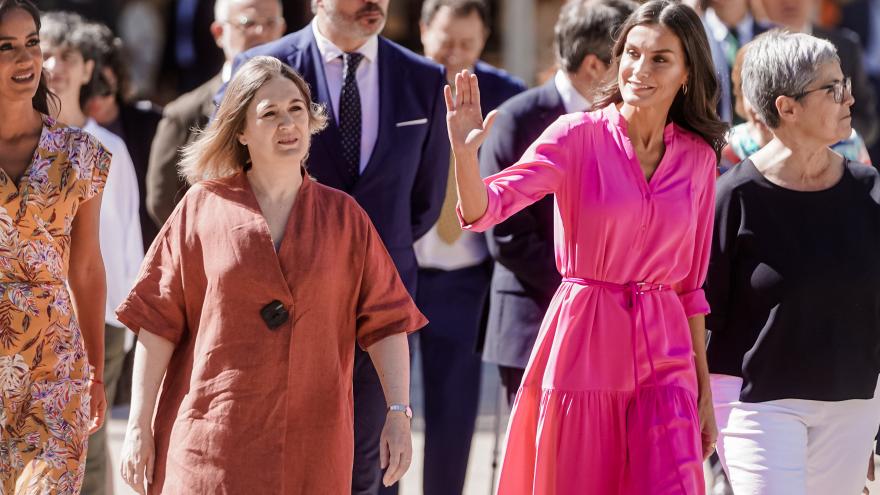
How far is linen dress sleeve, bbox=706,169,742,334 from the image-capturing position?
534cm

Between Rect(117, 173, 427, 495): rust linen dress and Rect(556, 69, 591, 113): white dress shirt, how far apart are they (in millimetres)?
1827

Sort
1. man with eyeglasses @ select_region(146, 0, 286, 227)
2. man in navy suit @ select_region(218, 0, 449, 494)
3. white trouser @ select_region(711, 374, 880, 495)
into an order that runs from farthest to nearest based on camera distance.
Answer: man with eyeglasses @ select_region(146, 0, 286, 227) < man in navy suit @ select_region(218, 0, 449, 494) < white trouser @ select_region(711, 374, 880, 495)

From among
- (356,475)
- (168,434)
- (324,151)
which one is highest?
(324,151)

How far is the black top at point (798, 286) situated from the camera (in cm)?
524

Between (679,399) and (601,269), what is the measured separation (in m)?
0.44

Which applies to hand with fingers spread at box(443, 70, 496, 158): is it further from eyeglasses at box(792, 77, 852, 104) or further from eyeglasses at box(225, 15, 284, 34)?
eyeglasses at box(225, 15, 284, 34)

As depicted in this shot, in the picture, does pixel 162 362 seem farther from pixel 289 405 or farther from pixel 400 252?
pixel 400 252

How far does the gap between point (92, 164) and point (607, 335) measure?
1642 millimetres

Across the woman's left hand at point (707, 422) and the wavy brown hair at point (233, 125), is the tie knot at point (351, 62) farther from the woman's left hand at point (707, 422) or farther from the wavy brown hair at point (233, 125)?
the woman's left hand at point (707, 422)

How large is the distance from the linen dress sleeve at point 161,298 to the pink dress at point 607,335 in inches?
37.2

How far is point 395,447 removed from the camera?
4.57m

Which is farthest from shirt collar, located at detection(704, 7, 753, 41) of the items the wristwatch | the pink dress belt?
the wristwatch

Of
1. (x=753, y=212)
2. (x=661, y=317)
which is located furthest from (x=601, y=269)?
(x=753, y=212)

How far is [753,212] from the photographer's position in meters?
5.30
